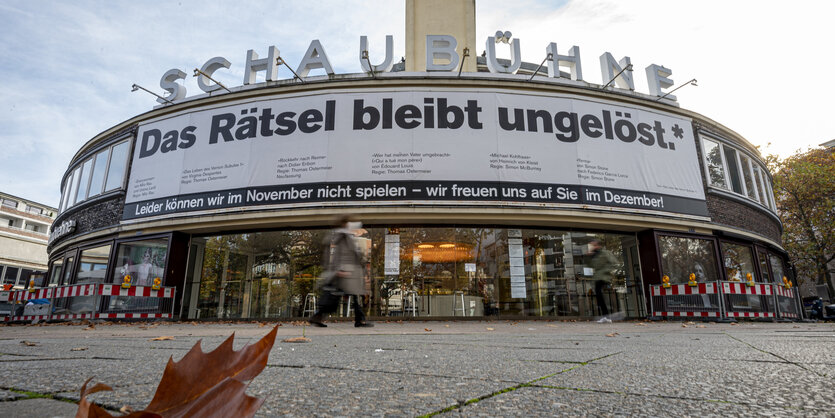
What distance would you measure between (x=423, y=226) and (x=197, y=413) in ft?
35.1

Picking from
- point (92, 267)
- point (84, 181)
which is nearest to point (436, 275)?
point (92, 267)

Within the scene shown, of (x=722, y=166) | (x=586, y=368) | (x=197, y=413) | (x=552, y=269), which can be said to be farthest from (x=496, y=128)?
(x=197, y=413)

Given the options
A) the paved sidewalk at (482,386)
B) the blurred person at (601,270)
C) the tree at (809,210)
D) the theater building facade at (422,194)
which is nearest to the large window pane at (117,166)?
the theater building facade at (422,194)

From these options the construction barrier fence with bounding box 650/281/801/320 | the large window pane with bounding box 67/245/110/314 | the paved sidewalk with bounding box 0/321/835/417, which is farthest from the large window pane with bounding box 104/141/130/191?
the construction barrier fence with bounding box 650/281/801/320

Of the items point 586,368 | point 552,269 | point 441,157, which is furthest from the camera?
point 552,269

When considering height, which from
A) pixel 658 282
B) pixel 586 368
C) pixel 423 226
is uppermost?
pixel 423 226

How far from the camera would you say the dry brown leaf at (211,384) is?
506 mm

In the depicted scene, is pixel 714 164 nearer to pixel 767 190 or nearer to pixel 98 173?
pixel 767 190

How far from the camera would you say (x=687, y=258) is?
11750 mm

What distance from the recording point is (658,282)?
11203 mm

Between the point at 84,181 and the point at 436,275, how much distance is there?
12715 millimetres

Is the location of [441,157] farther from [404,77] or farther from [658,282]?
[658,282]

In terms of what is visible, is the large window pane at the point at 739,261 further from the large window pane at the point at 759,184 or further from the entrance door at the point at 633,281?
the entrance door at the point at 633,281

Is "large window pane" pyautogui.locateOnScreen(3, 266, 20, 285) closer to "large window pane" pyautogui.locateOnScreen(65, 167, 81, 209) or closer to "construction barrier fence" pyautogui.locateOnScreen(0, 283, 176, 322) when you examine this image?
"large window pane" pyautogui.locateOnScreen(65, 167, 81, 209)
